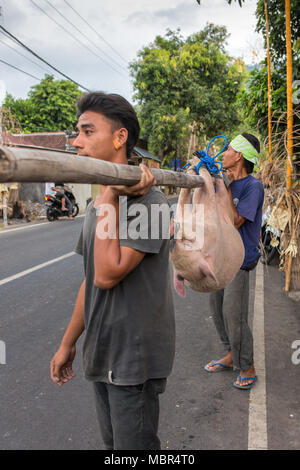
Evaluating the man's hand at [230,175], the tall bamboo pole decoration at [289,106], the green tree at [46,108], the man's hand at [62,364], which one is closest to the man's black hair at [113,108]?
the man's hand at [62,364]

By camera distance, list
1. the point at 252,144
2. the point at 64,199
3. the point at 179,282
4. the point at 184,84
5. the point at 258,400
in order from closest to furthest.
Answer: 1. the point at 179,282
2. the point at 258,400
3. the point at 252,144
4. the point at 64,199
5. the point at 184,84

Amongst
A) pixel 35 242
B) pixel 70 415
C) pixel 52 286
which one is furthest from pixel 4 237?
pixel 70 415

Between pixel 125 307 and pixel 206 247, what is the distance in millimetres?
398

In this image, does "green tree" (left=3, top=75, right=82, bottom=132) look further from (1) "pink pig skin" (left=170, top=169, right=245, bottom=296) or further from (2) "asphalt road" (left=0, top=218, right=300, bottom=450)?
(1) "pink pig skin" (left=170, top=169, right=245, bottom=296)

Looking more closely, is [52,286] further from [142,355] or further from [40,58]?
[40,58]

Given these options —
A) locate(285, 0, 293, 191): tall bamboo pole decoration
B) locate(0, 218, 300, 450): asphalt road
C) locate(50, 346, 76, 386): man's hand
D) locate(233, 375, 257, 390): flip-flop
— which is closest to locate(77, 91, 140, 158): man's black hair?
locate(50, 346, 76, 386): man's hand

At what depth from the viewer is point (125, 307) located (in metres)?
1.45

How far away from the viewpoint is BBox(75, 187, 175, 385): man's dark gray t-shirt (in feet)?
4.70

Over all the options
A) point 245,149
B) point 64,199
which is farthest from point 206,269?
point 64,199

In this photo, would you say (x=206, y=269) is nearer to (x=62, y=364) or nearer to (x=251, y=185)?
(x=62, y=364)

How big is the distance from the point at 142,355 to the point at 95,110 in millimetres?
936

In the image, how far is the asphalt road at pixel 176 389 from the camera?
2314 millimetres

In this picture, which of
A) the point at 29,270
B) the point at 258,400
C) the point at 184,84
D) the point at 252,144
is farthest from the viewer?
the point at 184,84
